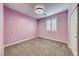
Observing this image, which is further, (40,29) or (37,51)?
(40,29)

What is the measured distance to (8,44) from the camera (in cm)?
276

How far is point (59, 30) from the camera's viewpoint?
12.6 ft

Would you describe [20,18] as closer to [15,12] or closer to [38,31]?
[15,12]

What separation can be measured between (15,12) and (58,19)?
2114 mm

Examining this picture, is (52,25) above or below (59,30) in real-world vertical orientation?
above

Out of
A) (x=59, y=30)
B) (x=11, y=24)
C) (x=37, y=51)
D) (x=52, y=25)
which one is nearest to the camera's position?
(x=37, y=51)

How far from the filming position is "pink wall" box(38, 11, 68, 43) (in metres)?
3.44

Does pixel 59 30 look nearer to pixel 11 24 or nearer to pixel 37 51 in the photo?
pixel 37 51

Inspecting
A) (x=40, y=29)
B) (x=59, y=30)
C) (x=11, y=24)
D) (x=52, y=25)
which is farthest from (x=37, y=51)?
(x=40, y=29)

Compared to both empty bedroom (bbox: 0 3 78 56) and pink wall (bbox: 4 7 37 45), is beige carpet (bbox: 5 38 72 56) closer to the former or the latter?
empty bedroom (bbox: 0 3 78 56)

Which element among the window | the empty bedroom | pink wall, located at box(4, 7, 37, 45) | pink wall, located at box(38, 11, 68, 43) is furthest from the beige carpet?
the window

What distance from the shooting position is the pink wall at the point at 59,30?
3441mm

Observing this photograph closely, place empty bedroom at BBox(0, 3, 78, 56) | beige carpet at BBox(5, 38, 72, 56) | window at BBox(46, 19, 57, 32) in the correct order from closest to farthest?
beige carpet at BBox(5, 38, 72, 56), empty bedroom at BBox(0, 3, 78, 56), window at BBox(46, 19, 57, 32)

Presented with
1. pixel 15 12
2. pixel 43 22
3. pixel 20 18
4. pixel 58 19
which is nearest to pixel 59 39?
pixel 58 19
